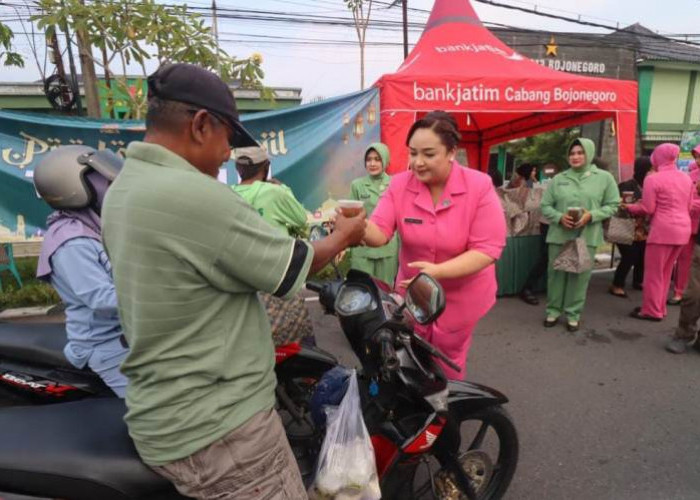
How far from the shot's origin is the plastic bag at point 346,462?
1.53m

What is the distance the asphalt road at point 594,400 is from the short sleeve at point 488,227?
4.26ft

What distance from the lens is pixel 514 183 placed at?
764 centimetres

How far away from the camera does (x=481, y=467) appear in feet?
6.71

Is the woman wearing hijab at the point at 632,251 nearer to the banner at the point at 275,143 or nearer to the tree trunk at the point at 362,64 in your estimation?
Answer: the banner at the point at 275,143

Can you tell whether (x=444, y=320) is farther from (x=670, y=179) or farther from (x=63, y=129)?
(x=63, y=129)

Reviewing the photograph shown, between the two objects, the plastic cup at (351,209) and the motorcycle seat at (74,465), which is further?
the plastic cup at (351,209)

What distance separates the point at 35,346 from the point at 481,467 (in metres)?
2.12

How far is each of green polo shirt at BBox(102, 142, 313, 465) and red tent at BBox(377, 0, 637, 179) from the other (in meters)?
3.98

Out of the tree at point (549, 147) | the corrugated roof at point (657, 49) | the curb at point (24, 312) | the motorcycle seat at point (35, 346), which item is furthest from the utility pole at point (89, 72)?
the corrugated roof at point (657, 49)

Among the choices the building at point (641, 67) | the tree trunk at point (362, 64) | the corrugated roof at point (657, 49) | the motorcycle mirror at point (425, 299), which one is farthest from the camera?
the corrugated roof at point (657, 49)

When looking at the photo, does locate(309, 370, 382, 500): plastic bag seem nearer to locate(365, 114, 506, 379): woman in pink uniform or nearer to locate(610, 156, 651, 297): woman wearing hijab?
locate(365, 114, 506, 379): woman in pink uniform

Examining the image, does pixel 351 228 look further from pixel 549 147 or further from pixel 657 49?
pixel 657 49

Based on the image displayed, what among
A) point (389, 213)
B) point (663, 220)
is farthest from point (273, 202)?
point (663, 220)

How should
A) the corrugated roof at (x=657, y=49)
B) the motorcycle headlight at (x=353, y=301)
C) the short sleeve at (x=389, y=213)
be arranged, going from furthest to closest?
1. the corrugated roof at (x=657, y=49)
2. the short sleeve at (x=389, y=213)
3. the motorcycle headlight at (x=353, y=301)
